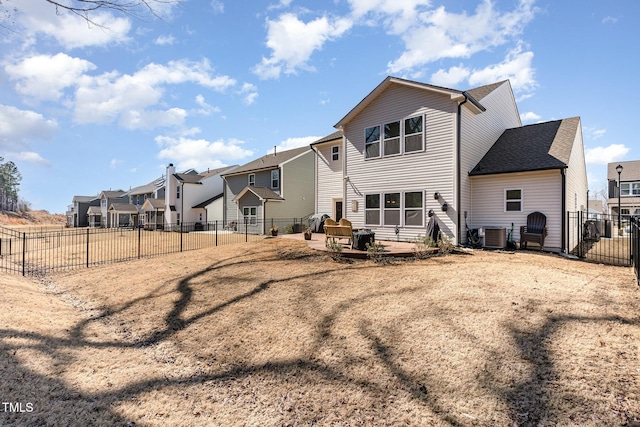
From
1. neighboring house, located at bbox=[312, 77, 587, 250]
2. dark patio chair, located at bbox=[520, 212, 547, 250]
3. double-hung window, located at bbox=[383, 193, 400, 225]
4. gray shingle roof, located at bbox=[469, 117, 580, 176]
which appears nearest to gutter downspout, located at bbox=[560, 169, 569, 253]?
neighboring house, located at bbox=[312, 77, 587, 250]

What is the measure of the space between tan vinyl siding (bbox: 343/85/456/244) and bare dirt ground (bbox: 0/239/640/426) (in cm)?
605

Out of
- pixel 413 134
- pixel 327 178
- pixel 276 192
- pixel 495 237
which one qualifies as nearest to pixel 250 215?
pixel 276 192

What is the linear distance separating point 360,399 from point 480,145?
45.2ft

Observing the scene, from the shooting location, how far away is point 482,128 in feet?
46.6

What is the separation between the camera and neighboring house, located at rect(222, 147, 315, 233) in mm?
23094

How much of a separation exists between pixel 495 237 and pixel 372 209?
17.8 ft

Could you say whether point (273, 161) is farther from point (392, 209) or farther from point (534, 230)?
point (534, 230)

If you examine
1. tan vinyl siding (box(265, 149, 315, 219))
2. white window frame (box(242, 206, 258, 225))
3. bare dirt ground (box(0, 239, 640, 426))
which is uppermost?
tan vinyl siding (box(265, 149, 315, 219))

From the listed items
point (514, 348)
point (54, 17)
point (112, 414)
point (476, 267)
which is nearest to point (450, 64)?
point (476, 267)

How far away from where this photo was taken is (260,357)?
14.2ft

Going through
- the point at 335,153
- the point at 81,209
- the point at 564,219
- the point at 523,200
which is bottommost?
the point at 564,219

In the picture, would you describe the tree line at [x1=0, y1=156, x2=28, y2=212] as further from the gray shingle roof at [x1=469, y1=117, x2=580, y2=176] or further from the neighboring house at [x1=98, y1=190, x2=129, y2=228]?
the gray shingle roof at [x1=469, y1=117, x2=580, y2=176]

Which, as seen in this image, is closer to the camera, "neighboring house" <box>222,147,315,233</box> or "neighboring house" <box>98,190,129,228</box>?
"neighboring house" <box>222,147,315,233</box>

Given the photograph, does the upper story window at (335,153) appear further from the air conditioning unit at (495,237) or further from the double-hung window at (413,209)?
the air conditioning unit at (495,237)
